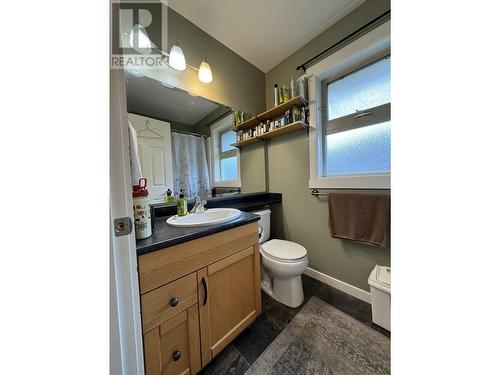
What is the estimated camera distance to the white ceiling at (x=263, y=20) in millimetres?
1359

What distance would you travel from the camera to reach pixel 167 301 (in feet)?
2.50

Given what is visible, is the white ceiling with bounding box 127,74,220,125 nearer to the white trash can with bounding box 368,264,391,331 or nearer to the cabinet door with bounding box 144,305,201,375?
the cabinet door with bounding box 144,305,201,375

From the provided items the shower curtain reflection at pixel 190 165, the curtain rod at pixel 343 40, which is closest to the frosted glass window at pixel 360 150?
the curtain rod at pixel 343 40

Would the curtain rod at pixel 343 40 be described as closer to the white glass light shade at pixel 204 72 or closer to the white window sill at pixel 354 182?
the white glass light shade at pixel 204 72

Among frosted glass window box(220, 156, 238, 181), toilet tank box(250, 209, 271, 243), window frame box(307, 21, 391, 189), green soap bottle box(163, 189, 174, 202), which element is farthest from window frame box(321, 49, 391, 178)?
green soap bottle box(163, 189, 174, 202)

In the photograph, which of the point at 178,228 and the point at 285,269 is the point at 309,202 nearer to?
the point at 285,269

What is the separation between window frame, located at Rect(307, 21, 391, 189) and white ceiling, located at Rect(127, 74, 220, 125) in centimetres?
102

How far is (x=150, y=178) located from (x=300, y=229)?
1.51 metres

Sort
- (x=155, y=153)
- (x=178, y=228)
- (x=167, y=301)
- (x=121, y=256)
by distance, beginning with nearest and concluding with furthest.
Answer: (x=121, y=256), (x=167, y=301), (x=178, y=228), (x=155, y=153)

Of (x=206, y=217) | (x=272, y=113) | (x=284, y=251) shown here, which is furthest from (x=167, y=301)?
(x=272, y=113)

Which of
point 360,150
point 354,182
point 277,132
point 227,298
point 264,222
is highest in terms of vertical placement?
point 277,132

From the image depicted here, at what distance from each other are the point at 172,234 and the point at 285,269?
93 centimetres
